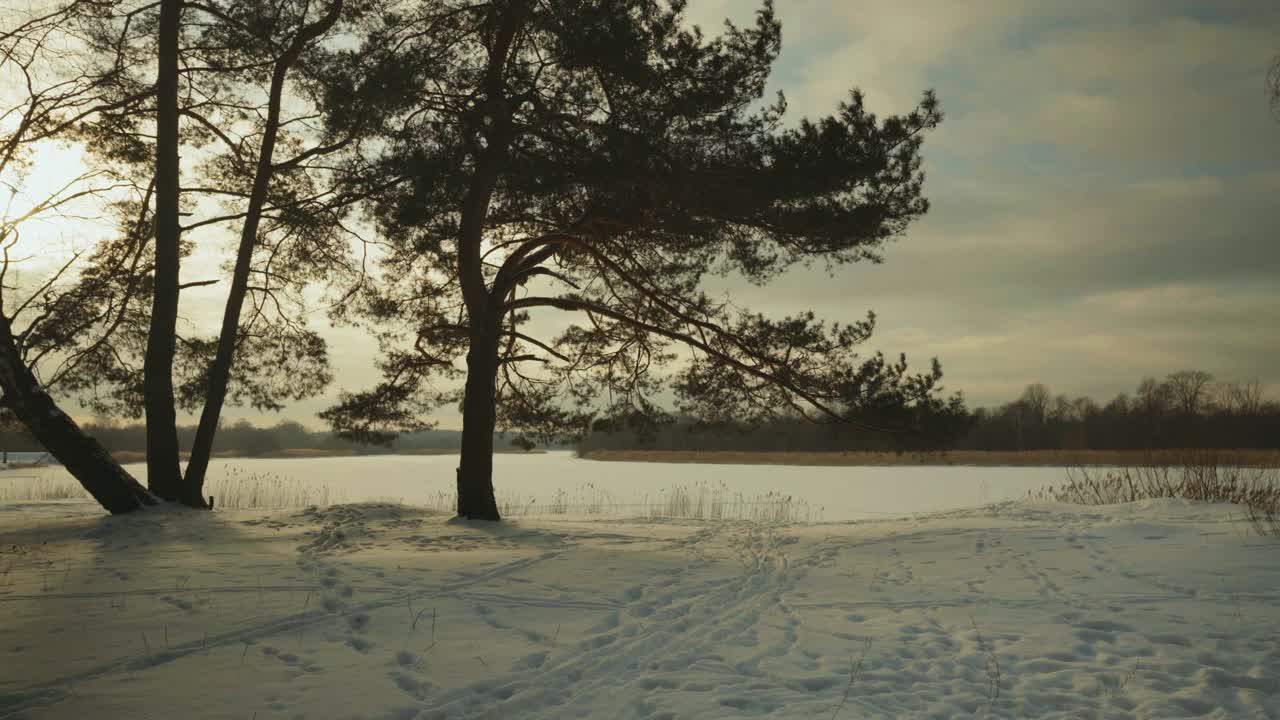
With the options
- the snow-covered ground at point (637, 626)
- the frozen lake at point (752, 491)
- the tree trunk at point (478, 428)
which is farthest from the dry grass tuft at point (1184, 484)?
the tree trunk at point (478, 428)

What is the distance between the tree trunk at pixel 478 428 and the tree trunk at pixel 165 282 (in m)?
3.91

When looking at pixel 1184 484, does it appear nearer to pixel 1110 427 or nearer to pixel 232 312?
pixel 232 312

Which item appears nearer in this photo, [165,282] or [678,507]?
[165,282]

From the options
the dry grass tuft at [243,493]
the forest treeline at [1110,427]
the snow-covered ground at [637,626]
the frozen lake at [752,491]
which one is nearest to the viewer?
the snow-covered ground at [637,626]

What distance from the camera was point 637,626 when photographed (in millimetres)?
5137

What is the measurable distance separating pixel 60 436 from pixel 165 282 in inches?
93.6

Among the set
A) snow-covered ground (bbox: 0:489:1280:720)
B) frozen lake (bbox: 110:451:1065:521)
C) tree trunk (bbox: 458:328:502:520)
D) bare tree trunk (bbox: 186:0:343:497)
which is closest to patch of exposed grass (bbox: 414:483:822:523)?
frozen lake (bbox: 110:451:1065:521)

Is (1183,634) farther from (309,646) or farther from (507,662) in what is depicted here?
(309,646)

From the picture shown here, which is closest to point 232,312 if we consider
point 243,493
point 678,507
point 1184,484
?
point 243,493

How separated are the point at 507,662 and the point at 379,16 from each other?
10.1 metres

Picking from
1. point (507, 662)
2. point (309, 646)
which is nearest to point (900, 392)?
point (507, 662)

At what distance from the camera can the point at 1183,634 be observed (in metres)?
4.84

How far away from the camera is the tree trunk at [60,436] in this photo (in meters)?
8.77

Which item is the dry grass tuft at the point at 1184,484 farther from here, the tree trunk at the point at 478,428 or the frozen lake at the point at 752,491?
the tree trunk at the point at 478,428
